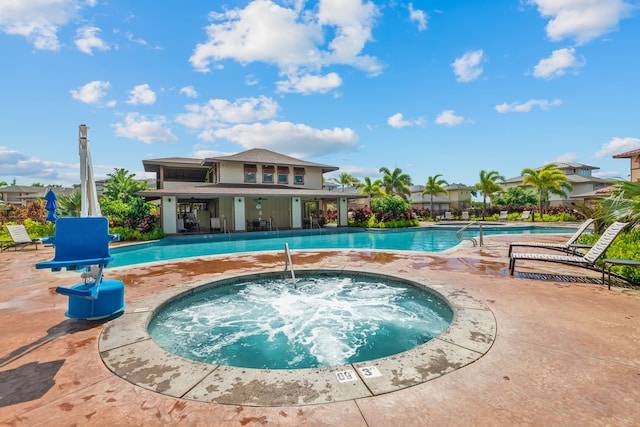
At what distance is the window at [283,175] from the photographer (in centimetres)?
2559

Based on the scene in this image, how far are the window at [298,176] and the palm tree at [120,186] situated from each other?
11.9m

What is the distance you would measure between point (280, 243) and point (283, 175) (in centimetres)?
1045

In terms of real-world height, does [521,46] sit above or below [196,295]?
above

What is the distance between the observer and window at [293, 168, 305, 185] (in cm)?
2632

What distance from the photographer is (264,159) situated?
83.0 feet

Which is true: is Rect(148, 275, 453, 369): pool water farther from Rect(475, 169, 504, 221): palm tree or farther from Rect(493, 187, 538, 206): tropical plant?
Rect(493, 187, 538, 206): tropical plant

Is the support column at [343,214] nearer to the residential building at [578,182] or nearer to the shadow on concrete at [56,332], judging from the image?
the shadow on concrete at [56,332]

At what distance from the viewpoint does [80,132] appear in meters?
4.94

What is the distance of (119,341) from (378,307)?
4.53 m

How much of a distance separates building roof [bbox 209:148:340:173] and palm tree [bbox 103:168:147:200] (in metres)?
5.30

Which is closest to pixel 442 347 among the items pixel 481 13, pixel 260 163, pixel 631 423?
pixel 631 423

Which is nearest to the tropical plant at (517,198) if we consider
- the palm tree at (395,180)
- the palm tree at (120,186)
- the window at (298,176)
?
the palm tree at (395,180)

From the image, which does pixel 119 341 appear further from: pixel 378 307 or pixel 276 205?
pixel 276 205


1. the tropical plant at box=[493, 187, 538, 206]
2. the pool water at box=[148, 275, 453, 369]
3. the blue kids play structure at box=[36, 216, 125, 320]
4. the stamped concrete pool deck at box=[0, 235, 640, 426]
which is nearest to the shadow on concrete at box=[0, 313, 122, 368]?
the stamped concrete pool deck at box=[0, 235, 640, 426]
